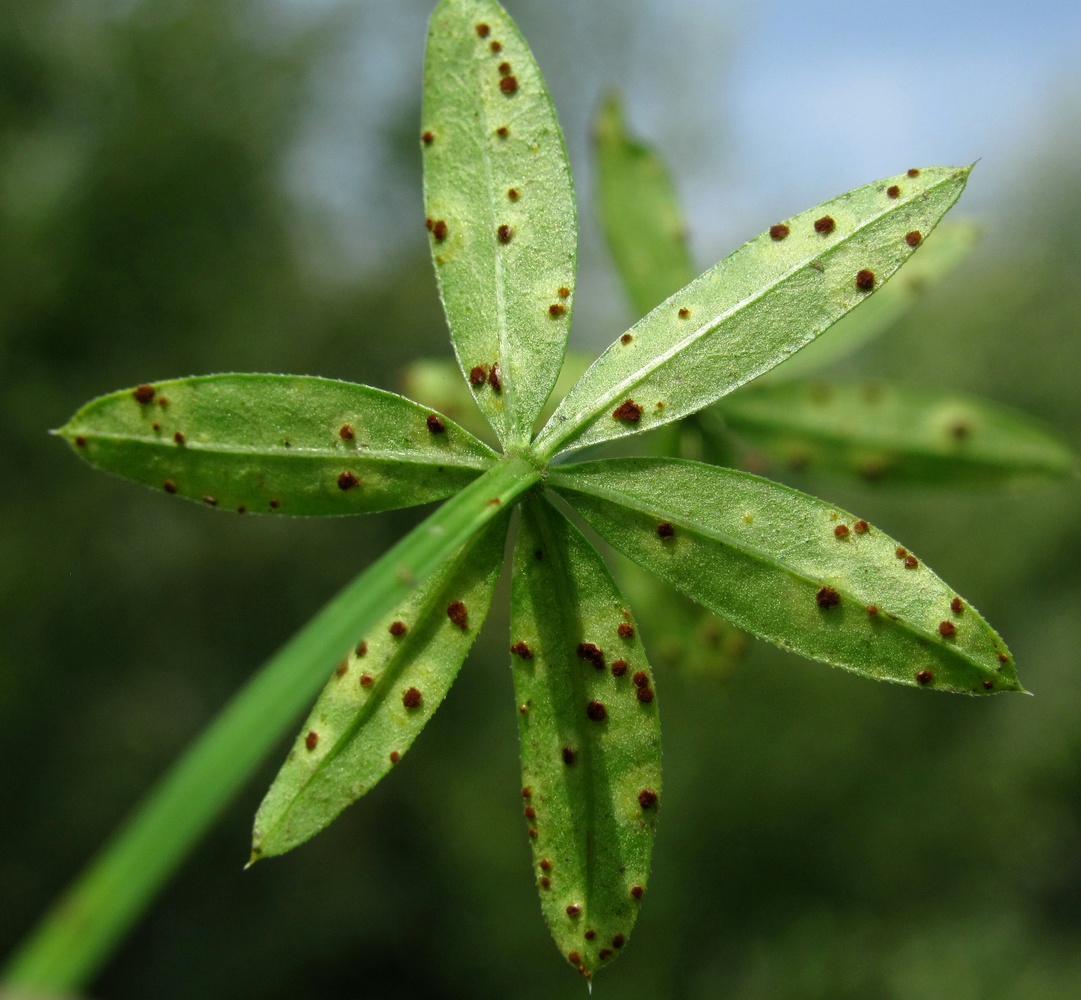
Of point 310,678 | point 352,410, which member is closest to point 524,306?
point 352,410

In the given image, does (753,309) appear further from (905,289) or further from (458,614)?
(905,289)

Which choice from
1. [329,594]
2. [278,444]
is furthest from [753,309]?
[329,594]

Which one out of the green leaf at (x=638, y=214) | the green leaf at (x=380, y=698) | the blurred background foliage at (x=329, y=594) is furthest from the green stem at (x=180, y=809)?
the blurred background foliage at (x=329, y=594)

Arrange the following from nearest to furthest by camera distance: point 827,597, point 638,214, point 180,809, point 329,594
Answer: point 180,809
point 827,597
point 638,214
point 329,594

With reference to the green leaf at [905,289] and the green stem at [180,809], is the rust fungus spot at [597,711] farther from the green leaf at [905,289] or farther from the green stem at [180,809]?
the green leaf at [905,289]

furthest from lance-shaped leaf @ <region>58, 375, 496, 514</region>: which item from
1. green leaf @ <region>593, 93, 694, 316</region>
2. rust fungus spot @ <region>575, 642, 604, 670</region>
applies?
green leaf @ <region>593, 93, 694, 316</region>

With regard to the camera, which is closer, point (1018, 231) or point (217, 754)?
point (217, 754)

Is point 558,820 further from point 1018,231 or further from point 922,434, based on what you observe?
point 1018,231
